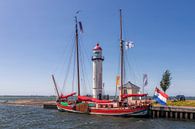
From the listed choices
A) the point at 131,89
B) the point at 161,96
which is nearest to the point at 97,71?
the point at 131,89

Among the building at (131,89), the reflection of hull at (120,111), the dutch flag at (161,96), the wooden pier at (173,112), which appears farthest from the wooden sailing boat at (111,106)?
the building at (131,89)

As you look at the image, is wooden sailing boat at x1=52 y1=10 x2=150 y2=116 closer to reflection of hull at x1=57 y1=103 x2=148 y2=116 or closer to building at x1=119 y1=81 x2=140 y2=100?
reflection of hull at x1=57 y1=103 x2=148 y2=116

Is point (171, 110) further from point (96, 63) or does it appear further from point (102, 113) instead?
point (96, 63)

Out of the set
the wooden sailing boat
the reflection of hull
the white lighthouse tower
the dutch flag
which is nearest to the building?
the white lighthouse tower

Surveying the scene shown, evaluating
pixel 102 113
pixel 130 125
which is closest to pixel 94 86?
pixel 102 113

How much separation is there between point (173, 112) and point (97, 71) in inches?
899

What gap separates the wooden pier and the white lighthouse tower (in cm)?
1731

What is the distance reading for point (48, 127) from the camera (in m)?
38.9

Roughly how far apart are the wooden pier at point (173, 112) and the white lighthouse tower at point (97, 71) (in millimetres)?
17312

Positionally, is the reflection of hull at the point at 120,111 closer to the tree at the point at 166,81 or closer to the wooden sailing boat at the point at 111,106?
the wooden sailing boat at the point at 111,106

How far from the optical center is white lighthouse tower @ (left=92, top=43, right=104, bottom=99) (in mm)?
64875

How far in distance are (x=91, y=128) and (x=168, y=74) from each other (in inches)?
1547

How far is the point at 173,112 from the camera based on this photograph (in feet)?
158

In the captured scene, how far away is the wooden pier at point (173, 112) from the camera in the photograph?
46.0m
